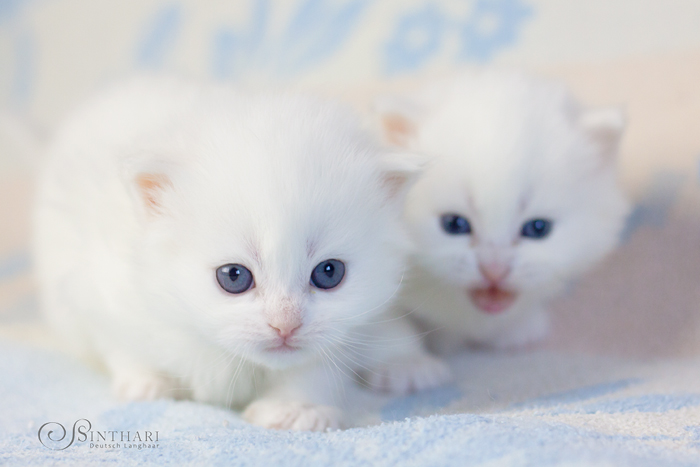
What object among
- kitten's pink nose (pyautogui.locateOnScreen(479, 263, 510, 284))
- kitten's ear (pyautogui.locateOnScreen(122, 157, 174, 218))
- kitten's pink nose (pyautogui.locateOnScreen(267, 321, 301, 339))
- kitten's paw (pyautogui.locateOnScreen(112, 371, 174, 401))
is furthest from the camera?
kitten's pink nose (pyautogui.locateOnScreen(479, 263, 510, 284))

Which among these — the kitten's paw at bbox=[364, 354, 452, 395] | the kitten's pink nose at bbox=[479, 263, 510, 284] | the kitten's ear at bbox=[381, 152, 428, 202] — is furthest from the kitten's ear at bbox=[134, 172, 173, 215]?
the kitten's pink nose at bbox=[479, 263, 510, 284]

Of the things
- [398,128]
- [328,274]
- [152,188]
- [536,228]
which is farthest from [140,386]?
[536,228]

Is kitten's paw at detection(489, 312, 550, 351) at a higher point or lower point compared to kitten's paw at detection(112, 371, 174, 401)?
higher

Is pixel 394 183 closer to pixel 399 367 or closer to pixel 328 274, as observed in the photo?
pixel 328 274

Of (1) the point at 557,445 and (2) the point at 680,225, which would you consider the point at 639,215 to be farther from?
(1) the point at 557,445

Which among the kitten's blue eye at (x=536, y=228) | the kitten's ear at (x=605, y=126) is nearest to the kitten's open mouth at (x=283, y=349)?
the kitten's blue eye at (x=536, y=228)

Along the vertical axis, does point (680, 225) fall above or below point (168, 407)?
above

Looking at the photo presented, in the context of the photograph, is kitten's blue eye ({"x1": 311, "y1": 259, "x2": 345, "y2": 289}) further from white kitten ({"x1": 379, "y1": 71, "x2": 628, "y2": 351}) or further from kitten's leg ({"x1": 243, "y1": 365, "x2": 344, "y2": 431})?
white kitten ({"x1": 379, "y1": 71, "x2": 628, "y2": 351})

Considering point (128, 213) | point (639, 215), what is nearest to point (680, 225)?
point (639, 215)

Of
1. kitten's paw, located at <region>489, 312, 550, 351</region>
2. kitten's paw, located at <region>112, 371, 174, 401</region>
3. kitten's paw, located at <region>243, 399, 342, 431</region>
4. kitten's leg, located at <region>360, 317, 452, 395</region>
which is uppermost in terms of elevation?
kitten's paw, located at <region>489, 312, 550, 351</region>
